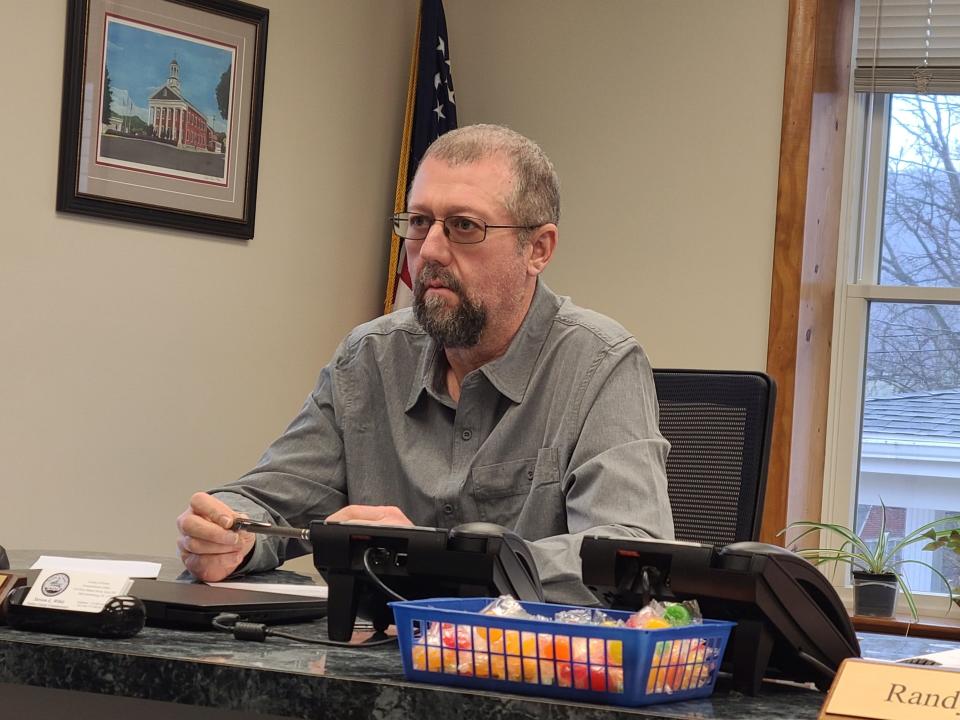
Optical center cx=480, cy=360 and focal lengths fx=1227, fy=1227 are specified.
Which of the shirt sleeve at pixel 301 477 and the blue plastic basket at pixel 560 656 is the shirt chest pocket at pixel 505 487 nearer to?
the shirt sleeve at pixel 301 477

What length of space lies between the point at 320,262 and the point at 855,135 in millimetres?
1484

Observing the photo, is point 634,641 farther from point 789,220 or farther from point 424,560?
point 789,220

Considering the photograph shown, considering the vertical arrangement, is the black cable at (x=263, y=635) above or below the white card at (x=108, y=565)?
above

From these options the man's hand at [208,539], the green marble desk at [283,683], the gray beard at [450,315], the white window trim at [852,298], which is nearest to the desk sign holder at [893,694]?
the green marble desk at [283,683]

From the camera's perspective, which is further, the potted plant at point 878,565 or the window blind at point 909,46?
the window blind at point 909,46

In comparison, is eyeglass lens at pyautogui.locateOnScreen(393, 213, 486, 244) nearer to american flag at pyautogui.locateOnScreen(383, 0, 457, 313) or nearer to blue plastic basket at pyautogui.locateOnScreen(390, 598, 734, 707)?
blue plastic basket at pyautogui.locateOnScreen(390, 598, 734, 707)

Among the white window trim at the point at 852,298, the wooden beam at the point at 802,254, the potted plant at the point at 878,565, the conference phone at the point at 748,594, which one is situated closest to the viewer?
the conference phone at the point at 748,594

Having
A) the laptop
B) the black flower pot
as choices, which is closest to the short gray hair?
the laptop

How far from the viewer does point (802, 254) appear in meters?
3.07

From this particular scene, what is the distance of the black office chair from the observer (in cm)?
179

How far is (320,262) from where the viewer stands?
10.7 feet

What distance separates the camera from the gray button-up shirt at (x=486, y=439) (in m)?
1.48

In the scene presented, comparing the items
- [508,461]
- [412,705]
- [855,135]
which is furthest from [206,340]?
[412,705]

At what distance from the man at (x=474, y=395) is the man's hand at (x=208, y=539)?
0.03 metres
